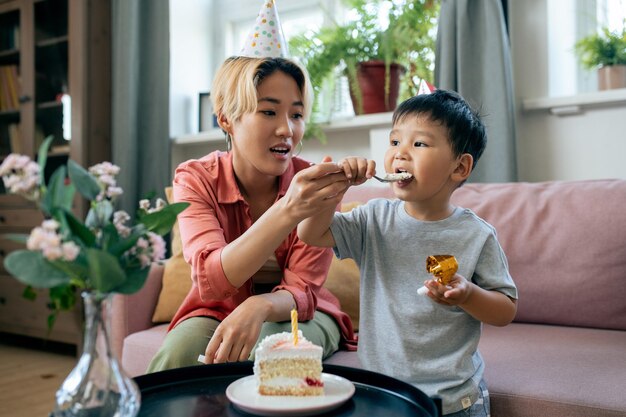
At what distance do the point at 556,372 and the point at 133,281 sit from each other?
36.6 inches

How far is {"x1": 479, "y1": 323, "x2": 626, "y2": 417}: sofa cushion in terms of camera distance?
1101 millimetres

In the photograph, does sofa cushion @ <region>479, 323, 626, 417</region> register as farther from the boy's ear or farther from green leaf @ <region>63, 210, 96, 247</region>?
green leaf @ <region>63, 210, 96, 247</region>

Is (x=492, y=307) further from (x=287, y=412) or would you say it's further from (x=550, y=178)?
(x=550, y=178)

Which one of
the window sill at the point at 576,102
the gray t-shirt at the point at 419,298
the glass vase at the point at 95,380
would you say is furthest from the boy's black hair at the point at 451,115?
the window sill at the point at 576,102

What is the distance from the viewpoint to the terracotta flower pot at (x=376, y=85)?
2432 mm

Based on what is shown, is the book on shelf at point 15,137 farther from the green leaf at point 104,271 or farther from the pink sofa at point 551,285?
the green leaf at point 104,271

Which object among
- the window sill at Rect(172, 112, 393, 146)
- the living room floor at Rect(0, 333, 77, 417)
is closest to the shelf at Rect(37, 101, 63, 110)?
the window sill at Rect(172, 112, 393, 146)

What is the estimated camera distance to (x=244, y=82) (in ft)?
4.47

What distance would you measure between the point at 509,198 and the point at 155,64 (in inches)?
79.5

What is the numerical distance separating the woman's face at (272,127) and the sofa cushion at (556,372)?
65cm

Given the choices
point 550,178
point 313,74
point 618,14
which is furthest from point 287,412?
point 618,14

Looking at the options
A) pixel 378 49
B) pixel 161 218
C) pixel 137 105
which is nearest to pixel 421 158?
pixel 161 218

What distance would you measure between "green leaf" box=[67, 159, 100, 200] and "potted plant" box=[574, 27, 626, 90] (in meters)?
2.00

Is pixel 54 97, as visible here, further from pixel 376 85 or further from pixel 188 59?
pixel 376 85
